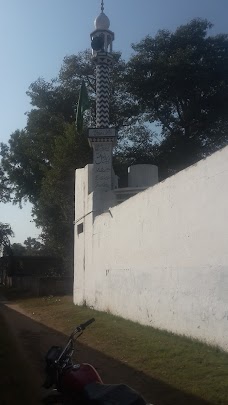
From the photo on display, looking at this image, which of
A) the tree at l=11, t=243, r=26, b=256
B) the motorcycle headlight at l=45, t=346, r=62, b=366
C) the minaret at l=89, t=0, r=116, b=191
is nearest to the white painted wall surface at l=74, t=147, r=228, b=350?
the minaret at l=89, t=0, r=116, b=191

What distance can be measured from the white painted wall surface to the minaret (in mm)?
2524

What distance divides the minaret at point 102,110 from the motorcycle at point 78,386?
422 inches

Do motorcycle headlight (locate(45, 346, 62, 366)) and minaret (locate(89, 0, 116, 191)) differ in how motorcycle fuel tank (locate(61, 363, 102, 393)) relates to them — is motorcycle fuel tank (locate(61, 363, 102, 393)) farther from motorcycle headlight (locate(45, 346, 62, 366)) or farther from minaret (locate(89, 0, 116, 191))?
minaret (locate(89, 0, 116, 191))

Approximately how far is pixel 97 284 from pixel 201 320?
6.54 metres

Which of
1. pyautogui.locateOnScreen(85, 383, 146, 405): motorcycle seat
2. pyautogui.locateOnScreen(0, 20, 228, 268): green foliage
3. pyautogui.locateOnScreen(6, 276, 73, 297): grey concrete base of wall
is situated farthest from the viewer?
pyautogui.locateOnScreen(0, 20, 228, 268): green foliage

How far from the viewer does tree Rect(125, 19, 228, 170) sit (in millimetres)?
25172

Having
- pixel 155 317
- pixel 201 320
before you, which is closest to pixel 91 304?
pixel 155 317

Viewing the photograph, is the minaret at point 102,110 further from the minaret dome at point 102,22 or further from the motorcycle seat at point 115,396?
the motorcycle seat at point 115,396

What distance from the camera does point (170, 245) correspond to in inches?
347

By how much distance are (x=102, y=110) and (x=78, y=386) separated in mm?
13773

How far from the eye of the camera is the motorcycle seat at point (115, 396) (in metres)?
3.19

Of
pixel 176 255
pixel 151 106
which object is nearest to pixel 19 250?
pixel 151 106

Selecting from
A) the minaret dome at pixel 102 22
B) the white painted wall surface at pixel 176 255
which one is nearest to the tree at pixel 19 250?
the minaret dome at pixel 102 22

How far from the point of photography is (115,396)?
3227 millimetres
